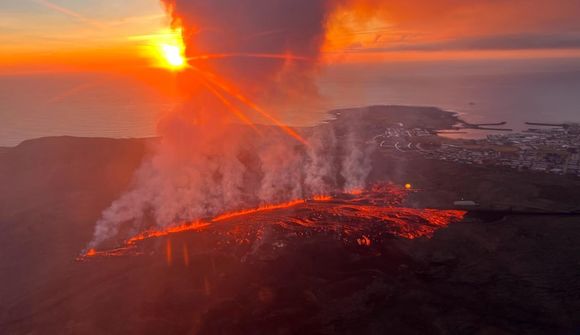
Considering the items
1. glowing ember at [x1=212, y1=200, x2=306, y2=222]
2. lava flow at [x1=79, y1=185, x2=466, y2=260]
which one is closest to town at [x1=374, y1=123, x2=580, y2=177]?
lava flow at [x1=79, y1=185, x2=466, y2=260]

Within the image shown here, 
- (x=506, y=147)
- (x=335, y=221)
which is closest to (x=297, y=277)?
(x=335, y=221)

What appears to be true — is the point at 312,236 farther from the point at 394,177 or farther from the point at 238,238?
the point at 394,177

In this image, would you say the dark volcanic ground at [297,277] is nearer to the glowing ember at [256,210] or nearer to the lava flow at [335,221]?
the lava flow at [335,221]

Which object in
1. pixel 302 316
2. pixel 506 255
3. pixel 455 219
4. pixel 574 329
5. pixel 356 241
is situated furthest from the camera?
pixel 455 219

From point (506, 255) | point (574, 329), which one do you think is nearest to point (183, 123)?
point (506, 255)

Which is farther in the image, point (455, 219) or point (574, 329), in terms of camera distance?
point (455, 219)

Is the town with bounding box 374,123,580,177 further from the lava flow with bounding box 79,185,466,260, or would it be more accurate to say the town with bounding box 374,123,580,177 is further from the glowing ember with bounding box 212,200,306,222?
the glowing ember with bounding box 212,200,306,222
